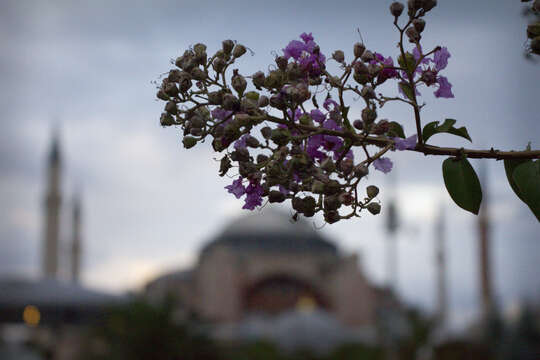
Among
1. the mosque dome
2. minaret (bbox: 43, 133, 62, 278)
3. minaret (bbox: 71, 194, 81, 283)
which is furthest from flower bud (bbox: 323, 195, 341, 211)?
minaret (bbox: 71, 194, 81, 283)

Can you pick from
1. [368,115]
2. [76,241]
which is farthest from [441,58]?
[76,241]

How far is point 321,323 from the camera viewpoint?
23.2 meters

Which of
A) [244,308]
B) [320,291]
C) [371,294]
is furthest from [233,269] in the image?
[371,294]

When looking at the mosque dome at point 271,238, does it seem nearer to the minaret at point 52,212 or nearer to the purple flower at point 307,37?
the minaret at point 52,212

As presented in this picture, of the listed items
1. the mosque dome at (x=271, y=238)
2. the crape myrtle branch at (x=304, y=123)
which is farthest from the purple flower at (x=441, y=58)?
the mosque dome at (x=271, y=238)

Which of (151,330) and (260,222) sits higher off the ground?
(260,222)

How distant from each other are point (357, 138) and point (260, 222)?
4621cm

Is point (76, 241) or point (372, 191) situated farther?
point (76, 241)

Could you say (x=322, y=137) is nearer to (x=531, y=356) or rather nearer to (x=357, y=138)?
(x=357, y=138)

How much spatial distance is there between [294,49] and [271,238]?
4446 cm

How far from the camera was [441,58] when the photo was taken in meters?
1.59

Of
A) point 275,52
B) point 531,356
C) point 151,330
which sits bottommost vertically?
point 531,356

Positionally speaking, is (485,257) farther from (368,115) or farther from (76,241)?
(368,115)

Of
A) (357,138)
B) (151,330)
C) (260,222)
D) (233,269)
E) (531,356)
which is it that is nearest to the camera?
(357,138)
